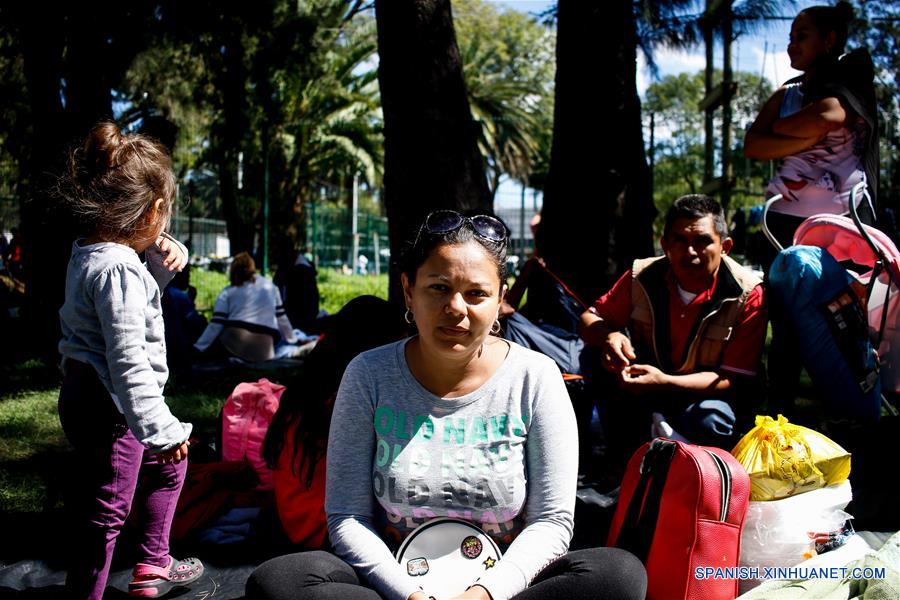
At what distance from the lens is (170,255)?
3020 mm

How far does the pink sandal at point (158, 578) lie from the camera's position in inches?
111

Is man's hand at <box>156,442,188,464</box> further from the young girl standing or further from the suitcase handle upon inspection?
the suitcase handle

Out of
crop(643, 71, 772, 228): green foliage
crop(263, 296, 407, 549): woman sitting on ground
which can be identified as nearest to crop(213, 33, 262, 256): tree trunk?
crop(263, 296, 407, 549): woman sitting on ground

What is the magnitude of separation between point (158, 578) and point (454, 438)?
1322mm

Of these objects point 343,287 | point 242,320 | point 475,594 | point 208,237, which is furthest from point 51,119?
point 208,237

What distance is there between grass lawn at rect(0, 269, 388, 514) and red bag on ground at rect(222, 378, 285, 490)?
82 cm

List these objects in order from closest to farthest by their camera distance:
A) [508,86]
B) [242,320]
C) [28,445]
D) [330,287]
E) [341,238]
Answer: [28,445]
[242,320]
[330,287]
[341,238]
[508,86]

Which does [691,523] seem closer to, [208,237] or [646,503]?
[646,503]

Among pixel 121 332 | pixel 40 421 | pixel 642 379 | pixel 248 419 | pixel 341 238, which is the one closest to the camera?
pixel 121 332

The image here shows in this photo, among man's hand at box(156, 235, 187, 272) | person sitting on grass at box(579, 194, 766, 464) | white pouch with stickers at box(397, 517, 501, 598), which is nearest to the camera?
white pouch with stickers at box(397, 517, 501, 598)

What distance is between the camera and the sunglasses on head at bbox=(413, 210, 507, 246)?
2346 mm

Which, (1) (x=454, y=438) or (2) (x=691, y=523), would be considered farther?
(2) (x=691, y=523)

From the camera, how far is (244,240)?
55.2 ft

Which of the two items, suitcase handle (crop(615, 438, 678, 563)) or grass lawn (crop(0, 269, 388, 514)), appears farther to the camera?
grass lawn (crop(0, 269, 388, 514))
